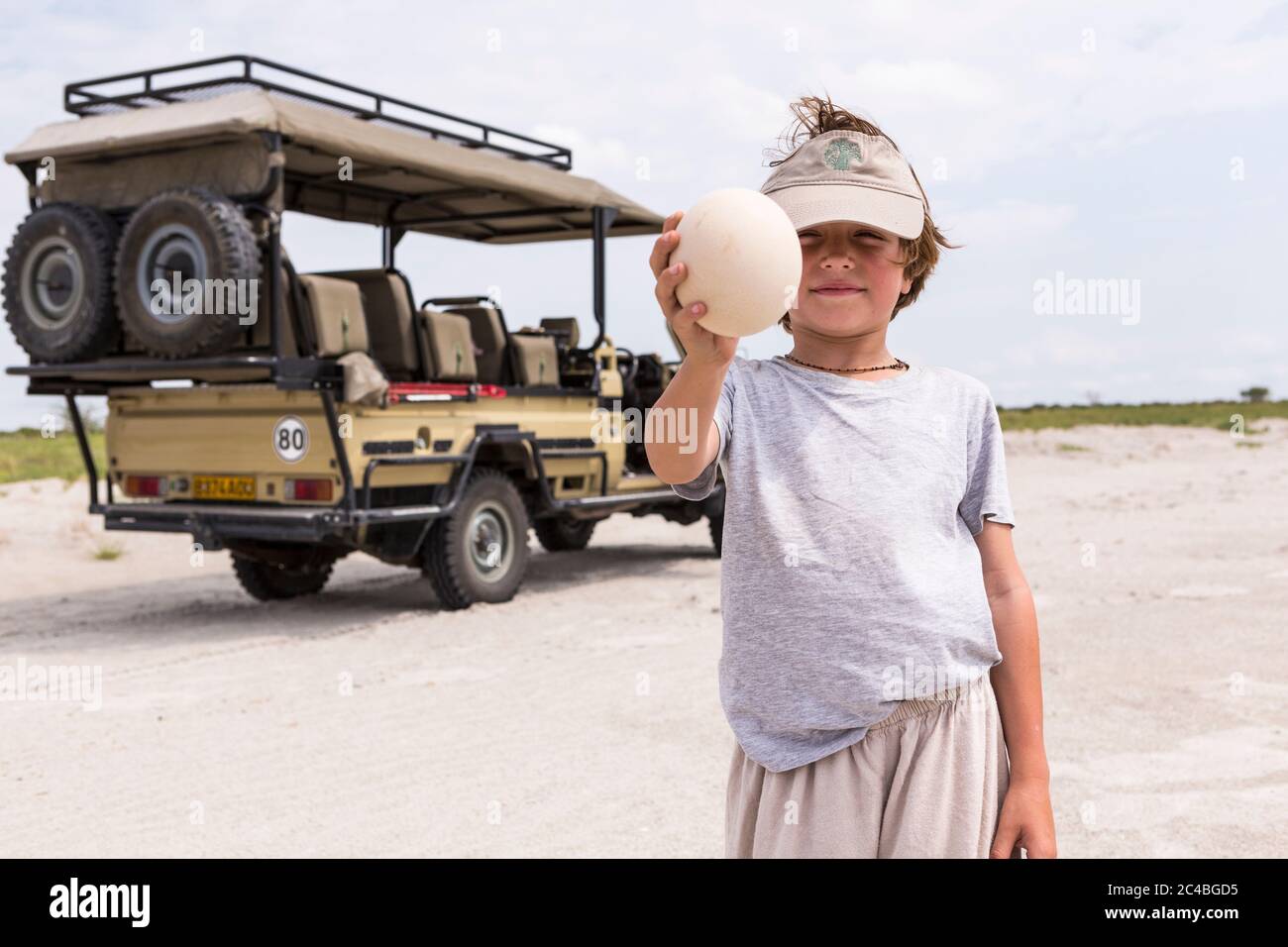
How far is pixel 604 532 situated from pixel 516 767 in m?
10.6

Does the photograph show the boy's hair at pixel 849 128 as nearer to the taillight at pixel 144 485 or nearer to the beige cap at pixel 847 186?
the beige cap at pixel 847 186

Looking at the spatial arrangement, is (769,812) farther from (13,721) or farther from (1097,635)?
(1097,635)

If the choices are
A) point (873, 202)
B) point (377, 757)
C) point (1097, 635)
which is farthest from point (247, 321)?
point (873, 202)

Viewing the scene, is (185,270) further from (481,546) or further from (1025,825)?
(1025,825)

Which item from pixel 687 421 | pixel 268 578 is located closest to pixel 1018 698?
pixel 687 421

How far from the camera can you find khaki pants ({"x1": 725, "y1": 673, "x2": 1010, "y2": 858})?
7.08ft

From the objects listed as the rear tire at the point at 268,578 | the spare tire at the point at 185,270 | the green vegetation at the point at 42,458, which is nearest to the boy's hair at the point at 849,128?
the spare tire at the point at 185,270

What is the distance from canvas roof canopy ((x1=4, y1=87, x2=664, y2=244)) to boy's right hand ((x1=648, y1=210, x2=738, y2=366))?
690 cm

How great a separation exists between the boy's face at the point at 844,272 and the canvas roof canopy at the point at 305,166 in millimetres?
6737

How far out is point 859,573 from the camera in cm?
219

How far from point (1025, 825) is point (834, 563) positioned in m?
0.56

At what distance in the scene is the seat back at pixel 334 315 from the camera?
8.64 meters

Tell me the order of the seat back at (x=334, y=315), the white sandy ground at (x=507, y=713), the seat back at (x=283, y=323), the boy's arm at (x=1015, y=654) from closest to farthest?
the boy's arm at (x=1015, y=654)
the white sandy ground at (x=507, y=713)
the seat back at (x=283, y=323)
the seat back at (x=334, y=315)

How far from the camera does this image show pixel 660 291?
2016mm
